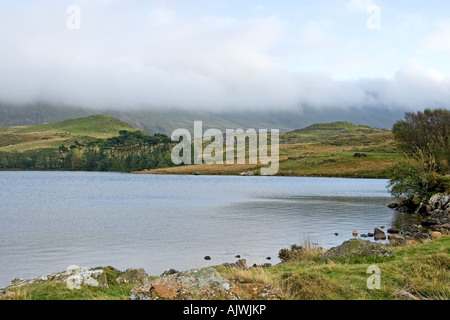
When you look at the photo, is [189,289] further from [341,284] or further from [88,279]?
[88,279]

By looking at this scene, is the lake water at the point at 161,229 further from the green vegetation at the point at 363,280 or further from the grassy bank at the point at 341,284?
the green vegetation at the point at 363,280

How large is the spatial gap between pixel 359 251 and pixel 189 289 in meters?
10.0

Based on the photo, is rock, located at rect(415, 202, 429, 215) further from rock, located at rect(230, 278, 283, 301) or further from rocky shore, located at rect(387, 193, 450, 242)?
rock, located at rect(230, 278, 283, 301)

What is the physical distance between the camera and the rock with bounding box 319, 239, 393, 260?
1800 cm

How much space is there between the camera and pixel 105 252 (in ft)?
91.4

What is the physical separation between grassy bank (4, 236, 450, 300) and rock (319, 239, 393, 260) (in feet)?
3.86

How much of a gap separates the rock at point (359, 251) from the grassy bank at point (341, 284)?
1.18 metres

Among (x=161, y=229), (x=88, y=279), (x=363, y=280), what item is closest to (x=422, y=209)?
(x=161, y=229)

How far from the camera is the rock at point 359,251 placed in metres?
18.0

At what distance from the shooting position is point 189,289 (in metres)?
10.5

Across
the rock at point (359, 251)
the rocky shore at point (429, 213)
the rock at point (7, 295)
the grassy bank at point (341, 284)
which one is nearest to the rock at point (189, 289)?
the grassy bank at point (341, 284)

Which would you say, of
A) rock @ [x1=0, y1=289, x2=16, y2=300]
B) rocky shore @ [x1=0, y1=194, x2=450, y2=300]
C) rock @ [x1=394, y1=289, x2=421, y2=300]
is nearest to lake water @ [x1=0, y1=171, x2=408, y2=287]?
rocky shore @ [x1=0, y1=194, x2=450, y2=300]

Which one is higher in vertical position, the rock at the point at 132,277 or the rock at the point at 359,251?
the rock at the point at 359,251
